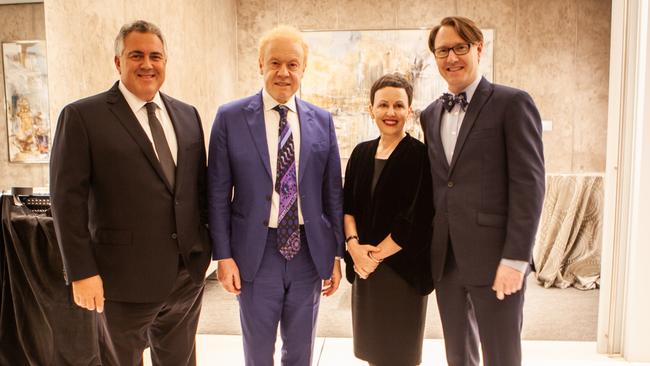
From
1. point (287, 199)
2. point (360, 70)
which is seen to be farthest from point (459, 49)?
point (360, 70)

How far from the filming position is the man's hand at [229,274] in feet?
6.06

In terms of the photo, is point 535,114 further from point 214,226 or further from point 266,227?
point 214,226

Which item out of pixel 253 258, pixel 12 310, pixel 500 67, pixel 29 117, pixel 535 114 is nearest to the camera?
pixel 535 114

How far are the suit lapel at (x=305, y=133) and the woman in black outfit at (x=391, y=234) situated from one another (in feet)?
0.88

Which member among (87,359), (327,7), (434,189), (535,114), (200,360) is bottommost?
(200,360)

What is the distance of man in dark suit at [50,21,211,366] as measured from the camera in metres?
1.60

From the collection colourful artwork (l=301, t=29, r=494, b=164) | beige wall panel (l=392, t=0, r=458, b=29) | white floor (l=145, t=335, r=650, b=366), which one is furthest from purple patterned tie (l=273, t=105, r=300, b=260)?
beige wall panel (l=392, t=0, r=458, b=29)

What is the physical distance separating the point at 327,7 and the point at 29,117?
A: 447 centimetres

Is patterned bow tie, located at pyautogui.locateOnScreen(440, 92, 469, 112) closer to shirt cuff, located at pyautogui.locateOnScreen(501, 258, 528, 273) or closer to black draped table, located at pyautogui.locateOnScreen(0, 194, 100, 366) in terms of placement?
shirt cuff, located at pyautogui.locateOnScreen(501, 258, 528, 273)

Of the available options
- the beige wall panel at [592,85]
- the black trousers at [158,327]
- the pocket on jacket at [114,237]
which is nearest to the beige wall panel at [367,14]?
the beige wall panel at [592,85]

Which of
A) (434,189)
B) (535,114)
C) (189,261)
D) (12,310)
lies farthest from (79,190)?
(535,114)

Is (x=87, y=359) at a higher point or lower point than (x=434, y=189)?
lower

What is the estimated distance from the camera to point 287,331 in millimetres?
1946

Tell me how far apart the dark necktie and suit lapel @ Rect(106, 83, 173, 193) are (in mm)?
43
